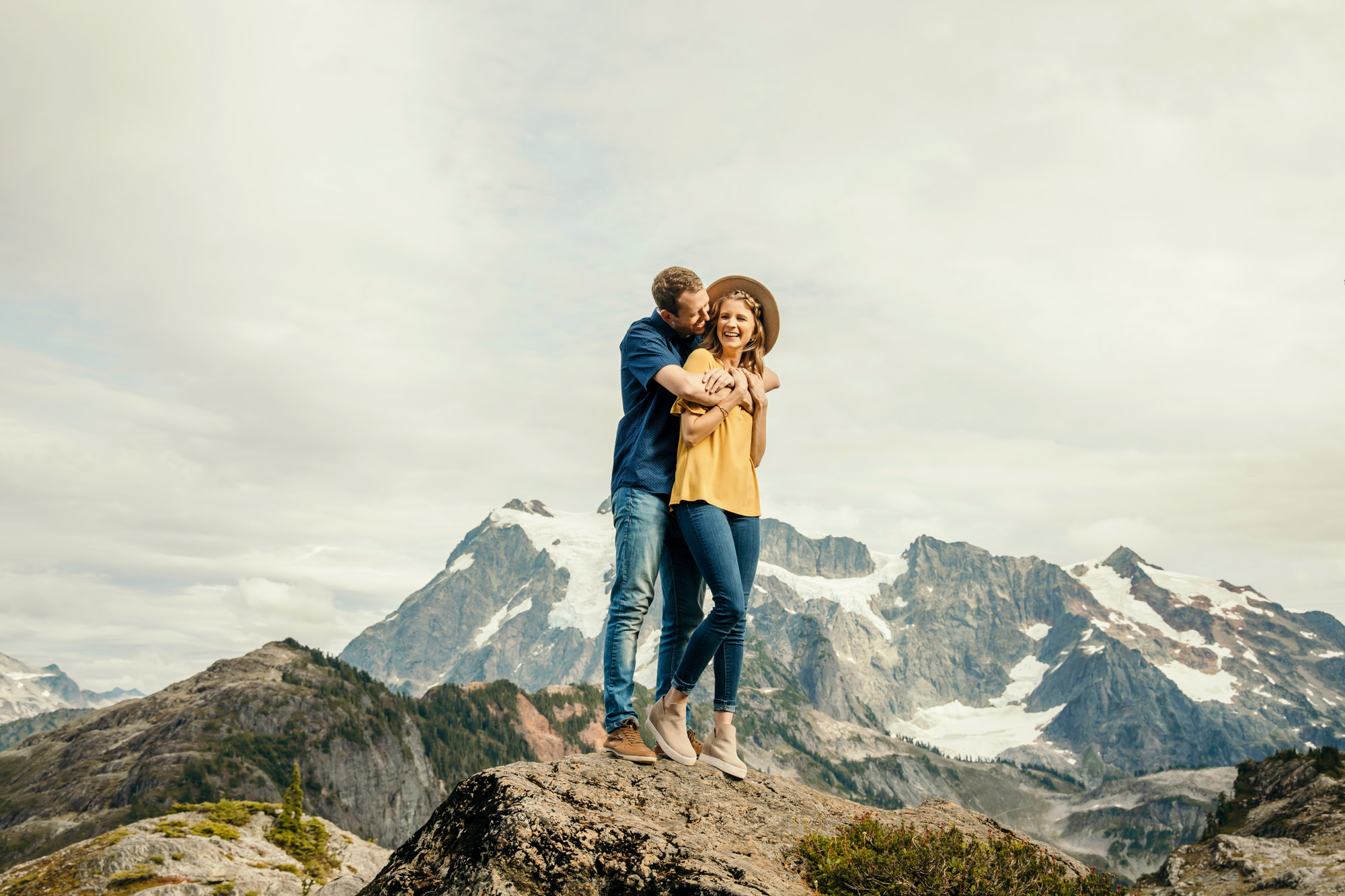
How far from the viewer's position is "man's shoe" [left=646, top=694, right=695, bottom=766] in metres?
8.76

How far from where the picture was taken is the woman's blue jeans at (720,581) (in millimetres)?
8438

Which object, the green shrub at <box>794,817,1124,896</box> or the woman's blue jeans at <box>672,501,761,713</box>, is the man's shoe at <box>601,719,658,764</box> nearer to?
the woman's blue jeans at <box>672,501,761,713</box>

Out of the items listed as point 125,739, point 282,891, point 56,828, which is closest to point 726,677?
point 282,891

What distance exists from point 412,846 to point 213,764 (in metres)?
206

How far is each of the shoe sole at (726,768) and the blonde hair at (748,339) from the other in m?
4.57

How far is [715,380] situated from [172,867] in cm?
1686

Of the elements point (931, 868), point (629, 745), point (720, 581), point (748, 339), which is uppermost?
point (748, 339)

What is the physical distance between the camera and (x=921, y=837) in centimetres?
750

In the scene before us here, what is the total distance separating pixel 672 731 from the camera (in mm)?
8977

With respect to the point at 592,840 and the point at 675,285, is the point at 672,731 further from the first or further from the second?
the point at 675,285

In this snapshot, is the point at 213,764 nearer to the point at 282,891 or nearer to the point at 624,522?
the point at 282,891

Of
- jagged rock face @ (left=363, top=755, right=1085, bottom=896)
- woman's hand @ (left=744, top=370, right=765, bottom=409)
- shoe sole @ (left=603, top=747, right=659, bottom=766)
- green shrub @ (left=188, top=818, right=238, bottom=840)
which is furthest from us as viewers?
green shrub @ (left=188, top=818, right=238, bottom=840)

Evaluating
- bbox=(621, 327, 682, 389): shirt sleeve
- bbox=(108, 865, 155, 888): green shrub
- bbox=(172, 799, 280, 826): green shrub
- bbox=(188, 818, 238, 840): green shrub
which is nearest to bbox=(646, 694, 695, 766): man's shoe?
bbox=(621, 327, 682, 389): shirt sleeve

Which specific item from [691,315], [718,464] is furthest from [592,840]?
[691,315]
